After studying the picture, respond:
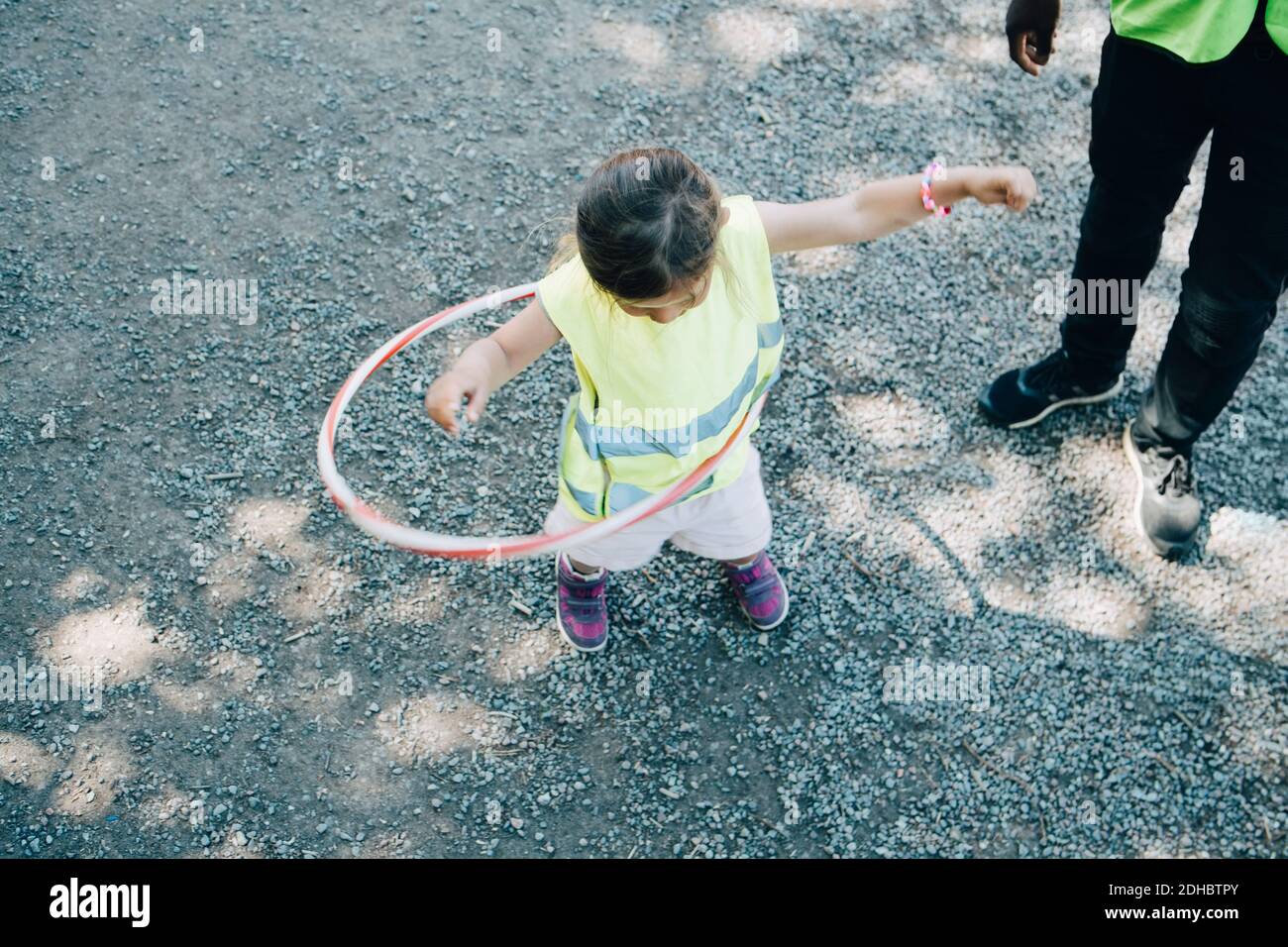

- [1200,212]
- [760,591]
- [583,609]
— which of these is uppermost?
[1200,212]

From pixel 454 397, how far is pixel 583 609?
1.27 metres

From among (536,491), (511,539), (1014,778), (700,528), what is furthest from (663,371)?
(1014,778)

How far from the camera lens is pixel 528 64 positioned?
5.14 meters

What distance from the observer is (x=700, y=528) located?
11.1 feet

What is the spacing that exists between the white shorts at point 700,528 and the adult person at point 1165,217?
4.36ft

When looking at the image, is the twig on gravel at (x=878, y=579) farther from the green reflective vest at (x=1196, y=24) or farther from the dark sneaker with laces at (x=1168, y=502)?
the green reflective vest at (x=1196, y=24)

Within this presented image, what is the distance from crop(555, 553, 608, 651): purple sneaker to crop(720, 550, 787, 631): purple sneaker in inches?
18.3

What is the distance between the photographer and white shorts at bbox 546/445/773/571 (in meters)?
3.27

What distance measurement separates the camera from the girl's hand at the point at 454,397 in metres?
→ 2.65

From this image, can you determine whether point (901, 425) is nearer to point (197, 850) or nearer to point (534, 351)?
point (534, 351)

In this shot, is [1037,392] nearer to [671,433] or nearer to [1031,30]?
[1031,30]

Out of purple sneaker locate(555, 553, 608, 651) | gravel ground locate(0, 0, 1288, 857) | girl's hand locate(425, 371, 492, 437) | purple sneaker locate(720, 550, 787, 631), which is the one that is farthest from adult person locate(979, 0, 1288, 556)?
girl's hand locate(425, 371, 492, 437)
